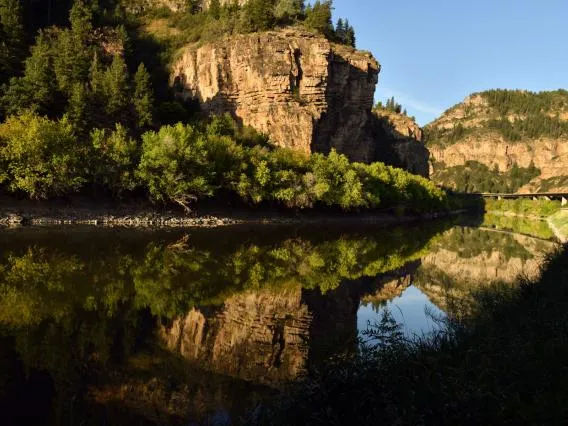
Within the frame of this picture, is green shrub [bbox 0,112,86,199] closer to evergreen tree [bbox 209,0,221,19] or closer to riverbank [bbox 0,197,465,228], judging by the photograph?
riverbank [bbox 0,197,465,228]

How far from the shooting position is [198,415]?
9883 millimetres

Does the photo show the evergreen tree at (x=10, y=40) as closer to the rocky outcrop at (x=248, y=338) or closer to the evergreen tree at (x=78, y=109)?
the evergreen tree at (x=78, y=109)

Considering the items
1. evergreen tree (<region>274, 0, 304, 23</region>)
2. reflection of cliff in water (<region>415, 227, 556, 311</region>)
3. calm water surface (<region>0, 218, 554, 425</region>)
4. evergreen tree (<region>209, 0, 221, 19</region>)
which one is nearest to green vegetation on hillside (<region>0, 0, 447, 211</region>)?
evergreen tree (<region>274, 0, 304, 23</region>)

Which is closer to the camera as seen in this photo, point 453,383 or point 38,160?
point 453,383

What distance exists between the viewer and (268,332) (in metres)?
16.2

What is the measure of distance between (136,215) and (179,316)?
36853mm

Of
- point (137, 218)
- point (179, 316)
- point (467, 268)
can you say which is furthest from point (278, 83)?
point (179, 316)

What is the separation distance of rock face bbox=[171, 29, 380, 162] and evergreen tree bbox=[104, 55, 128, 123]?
78.8ft

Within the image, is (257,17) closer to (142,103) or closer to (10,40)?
(142,103)

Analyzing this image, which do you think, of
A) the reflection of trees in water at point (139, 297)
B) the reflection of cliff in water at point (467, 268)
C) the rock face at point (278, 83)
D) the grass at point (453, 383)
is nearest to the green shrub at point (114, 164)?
the reflection of trees in water at point (139, 297)

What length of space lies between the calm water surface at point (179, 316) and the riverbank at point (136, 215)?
677cm

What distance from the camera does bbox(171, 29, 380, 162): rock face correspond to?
92250mm

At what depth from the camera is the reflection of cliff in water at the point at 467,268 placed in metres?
25.2

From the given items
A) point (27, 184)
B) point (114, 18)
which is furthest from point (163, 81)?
point (27, 184)
